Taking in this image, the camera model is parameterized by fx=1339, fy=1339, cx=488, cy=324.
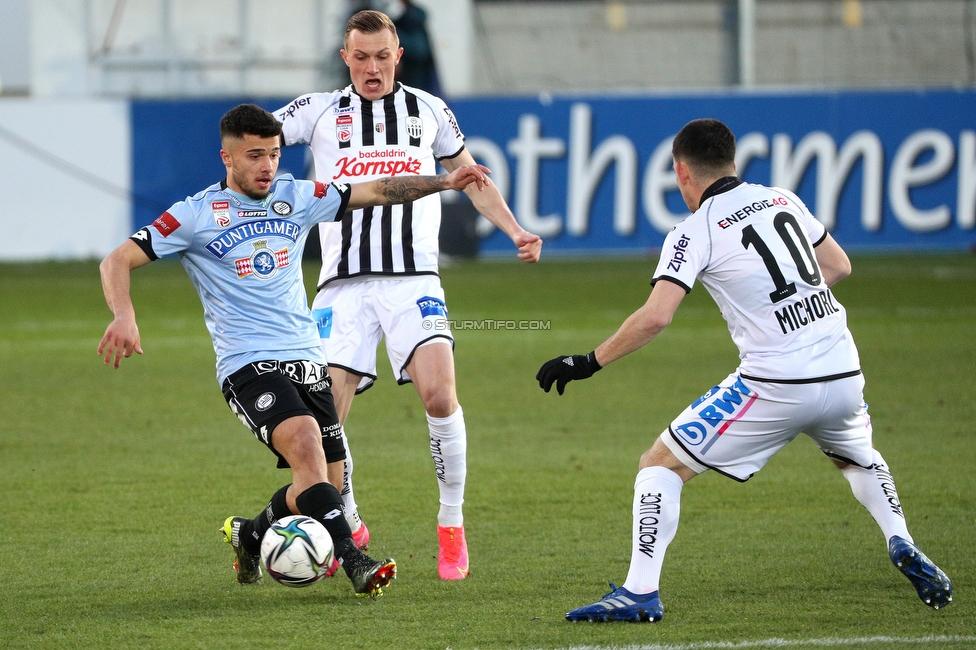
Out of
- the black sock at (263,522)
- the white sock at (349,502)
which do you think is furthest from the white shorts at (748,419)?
the white sock at (349,502)

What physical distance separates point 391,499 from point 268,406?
1.97 m

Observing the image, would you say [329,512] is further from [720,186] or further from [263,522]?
[720,186]

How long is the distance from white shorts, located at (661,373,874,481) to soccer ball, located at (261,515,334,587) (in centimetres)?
128

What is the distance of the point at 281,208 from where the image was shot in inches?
206

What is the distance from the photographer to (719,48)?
2345 cm

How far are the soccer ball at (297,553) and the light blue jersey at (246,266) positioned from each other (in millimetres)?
683

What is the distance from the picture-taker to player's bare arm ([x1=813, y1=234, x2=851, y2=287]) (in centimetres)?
515

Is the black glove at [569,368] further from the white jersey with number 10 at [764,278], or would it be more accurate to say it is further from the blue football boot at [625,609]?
the blue football boot at [625,609]

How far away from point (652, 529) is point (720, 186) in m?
1.24

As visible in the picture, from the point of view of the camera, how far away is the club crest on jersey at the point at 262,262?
201 inches

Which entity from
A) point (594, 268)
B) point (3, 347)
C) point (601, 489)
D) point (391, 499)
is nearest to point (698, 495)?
point (601, 489)

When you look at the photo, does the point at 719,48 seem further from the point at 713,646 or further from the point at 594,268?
the point at 713,646

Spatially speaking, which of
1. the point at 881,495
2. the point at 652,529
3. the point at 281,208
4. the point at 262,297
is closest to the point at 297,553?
the point at 262,297

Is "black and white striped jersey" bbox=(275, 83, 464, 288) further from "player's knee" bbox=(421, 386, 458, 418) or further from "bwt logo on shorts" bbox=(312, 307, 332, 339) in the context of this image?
"player's knee" bbox=(421, 386, 458, 418)
